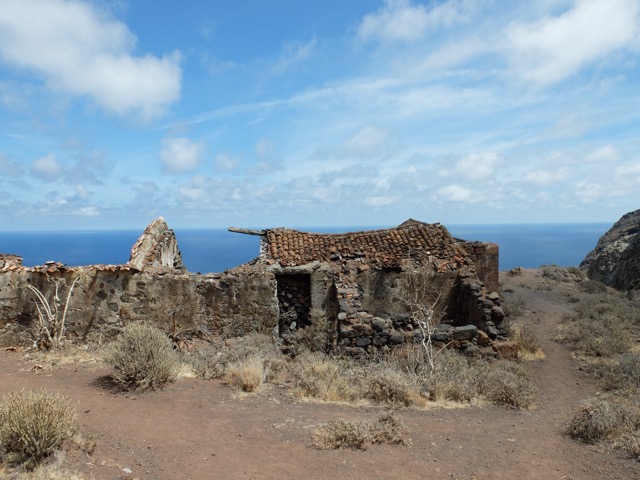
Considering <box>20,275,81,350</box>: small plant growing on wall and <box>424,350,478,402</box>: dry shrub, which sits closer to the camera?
<box>424,350,478,402</box>: dry shrub

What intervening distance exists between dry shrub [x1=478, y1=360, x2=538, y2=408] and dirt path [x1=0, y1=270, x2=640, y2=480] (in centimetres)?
26

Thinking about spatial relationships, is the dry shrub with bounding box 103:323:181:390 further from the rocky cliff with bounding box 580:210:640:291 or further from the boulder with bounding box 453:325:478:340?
the rocky cliff with bounding box 580:210:640:291

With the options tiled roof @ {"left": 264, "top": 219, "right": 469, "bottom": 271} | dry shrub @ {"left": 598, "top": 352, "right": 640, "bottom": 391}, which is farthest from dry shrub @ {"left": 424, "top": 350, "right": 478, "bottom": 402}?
tiled roof @ {"left": 264, "top": 219, "right": 469, "bottom": 271}

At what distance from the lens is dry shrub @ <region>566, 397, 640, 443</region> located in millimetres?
6391

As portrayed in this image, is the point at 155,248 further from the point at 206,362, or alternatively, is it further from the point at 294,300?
the point at 206,362

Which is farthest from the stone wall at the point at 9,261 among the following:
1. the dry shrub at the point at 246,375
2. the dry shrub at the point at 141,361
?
the dry shrub at the point at 246,375

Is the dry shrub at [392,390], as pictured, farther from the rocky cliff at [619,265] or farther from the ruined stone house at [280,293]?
the rocky cliff at [619,265]

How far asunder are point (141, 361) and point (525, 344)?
374 inches

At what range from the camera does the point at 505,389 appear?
8133 millimetres

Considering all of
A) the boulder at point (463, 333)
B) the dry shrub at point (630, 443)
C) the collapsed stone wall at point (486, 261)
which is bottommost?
the dry shrub at point (630, 443)

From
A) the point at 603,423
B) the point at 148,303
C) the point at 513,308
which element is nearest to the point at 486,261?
the point at 513,308

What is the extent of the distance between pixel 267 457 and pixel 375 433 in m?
1.45

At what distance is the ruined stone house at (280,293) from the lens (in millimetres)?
10688

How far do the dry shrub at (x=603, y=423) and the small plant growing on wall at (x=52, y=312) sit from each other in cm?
996
